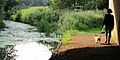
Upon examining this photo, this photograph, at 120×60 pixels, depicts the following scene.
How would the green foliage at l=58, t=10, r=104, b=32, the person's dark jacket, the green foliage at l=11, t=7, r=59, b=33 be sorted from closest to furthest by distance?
the person's dark jacket → the green foliage at l=58, t=10, r=104, b=32 → the green foliage at l=11, t=7, r=59, b=33

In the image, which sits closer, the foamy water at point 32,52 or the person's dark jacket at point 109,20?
the person's dark jacket at point 109,20

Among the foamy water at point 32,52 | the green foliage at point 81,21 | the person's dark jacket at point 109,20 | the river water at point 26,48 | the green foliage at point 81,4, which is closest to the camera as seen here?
the person's dark jacket at point 109,20

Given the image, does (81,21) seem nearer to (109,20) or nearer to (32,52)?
(32,52)

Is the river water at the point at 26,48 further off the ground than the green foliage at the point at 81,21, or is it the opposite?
the green foliage at the point at 81,21

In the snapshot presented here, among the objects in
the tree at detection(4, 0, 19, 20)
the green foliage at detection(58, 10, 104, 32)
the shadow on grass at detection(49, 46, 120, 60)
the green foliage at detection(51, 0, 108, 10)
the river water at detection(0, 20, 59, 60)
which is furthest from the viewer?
the tree at detection(4, 0, 19, 20)

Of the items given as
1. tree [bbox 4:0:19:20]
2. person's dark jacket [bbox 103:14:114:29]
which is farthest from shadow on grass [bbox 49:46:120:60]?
tree [bbox 4:0:19:20]

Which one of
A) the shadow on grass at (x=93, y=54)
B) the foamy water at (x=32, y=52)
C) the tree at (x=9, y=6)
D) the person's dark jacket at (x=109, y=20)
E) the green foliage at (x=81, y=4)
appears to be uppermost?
the shadow on grass at (x=93, y=54)

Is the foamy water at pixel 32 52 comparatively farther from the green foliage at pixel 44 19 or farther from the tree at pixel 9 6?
the tree at pixel 9 6

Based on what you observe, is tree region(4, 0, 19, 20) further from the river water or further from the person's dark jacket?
the person's dark jacket

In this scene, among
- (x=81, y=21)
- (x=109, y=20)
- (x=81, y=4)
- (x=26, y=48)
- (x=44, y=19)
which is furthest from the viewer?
(x=44, y=19)

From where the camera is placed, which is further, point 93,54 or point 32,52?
point 32,52

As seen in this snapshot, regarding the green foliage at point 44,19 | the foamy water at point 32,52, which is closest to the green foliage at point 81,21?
the foamy water at point 32,52

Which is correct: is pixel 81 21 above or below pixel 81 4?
below

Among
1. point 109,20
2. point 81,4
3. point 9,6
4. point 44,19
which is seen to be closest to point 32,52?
point 109,20
